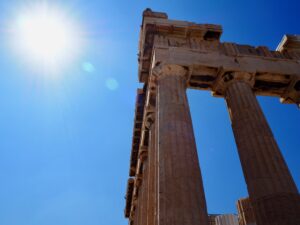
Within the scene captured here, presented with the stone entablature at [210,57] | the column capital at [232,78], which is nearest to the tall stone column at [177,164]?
the stone entablature at [210,57]

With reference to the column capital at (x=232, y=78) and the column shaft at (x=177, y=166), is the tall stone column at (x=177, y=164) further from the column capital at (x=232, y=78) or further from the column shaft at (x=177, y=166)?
the column capital at (x=232, y=78)

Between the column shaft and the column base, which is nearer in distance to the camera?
the column shaft

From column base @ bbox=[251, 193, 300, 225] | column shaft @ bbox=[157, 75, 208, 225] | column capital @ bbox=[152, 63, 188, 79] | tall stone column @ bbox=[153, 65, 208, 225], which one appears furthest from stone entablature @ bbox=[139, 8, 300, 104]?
column base @ bbox=[251, 193, 300, 225]

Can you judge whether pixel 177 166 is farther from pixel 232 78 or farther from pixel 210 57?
pixel 210 57

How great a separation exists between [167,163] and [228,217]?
3460 cm

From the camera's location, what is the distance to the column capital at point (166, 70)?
21.3 m

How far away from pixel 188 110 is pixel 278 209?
750 centimetres

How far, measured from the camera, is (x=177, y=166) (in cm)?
1473

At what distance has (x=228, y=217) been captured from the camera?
44.9m

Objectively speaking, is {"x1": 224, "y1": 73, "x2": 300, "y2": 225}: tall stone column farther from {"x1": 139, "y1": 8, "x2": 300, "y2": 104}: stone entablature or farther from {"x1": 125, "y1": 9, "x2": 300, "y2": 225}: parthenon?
{"x1": 139, "y1": 8, "x2": 300, "y2": 104}: stone entablature

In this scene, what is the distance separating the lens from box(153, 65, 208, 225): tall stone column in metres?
12.9

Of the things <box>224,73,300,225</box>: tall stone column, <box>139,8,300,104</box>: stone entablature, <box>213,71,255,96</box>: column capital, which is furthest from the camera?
<box>139,8,300,104</box>: stone entablature

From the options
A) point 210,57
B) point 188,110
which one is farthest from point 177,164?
point 210,57

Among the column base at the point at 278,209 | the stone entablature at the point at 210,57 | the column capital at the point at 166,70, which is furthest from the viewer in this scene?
the stone entablature at the point at 210,57
